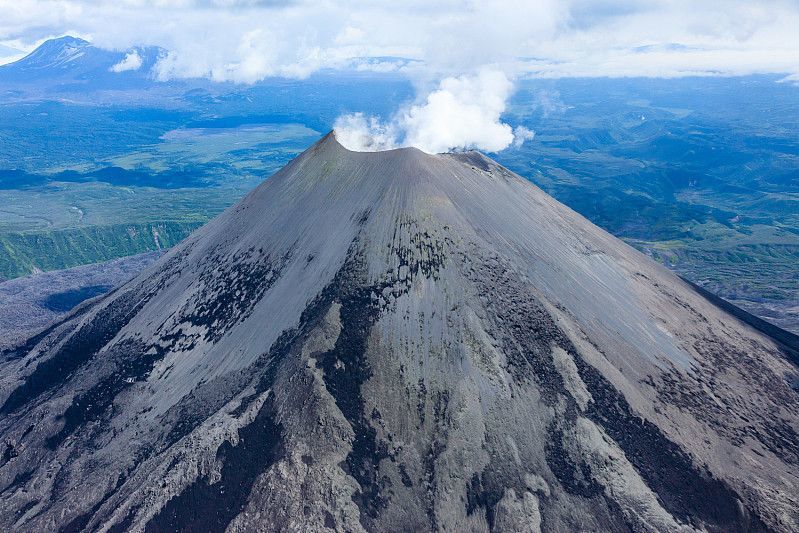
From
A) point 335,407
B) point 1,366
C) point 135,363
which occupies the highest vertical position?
point 335,407

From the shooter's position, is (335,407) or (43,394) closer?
(335,407)

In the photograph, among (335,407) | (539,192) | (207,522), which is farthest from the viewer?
(539,192)

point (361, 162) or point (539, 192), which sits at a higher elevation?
point (361, 162)

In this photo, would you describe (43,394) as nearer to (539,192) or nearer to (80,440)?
(80,440)

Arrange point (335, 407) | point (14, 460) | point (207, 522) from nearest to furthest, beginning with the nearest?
point (207, 522) < point (335, 407) < point (14, 460)

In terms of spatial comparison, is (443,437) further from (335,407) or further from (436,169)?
(436,169)

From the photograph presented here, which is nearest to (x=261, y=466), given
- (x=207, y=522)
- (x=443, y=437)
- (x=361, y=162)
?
(x=207, y=522)
